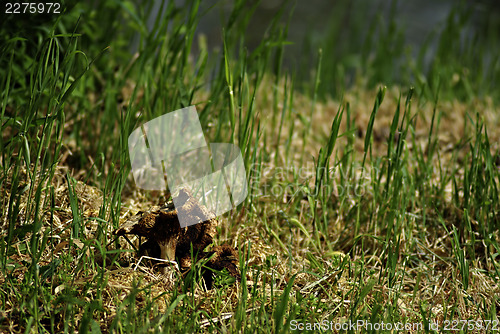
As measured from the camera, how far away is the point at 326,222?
5.70 ft

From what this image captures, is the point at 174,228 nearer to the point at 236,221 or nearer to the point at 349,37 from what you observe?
the point at 236,221

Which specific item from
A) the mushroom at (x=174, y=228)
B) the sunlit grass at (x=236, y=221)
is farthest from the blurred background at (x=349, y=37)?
the mushroom at (x=174, y=228)

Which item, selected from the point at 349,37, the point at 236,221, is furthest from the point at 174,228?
the point at 349,37

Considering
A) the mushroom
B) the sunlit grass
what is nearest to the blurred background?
the sunlit grass

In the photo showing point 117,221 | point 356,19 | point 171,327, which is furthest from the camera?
point 356,19

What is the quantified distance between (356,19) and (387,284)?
344 cm

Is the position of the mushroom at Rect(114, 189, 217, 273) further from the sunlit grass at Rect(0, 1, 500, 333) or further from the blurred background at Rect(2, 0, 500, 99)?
the blurred background at Rect(2, 0, 500, 99)

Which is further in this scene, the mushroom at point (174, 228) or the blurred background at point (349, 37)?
the blurred background at point (349, 37)

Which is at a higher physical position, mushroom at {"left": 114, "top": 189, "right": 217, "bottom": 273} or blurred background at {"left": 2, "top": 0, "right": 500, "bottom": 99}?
blurred background at {"left": 2, "top": 0, "right": 500, "bottom": 99}

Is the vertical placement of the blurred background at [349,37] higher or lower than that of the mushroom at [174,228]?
higher

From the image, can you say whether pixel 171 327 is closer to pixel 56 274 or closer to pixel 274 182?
pixel 56 274

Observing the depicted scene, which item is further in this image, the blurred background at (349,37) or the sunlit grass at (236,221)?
the blurred background at (349,37)

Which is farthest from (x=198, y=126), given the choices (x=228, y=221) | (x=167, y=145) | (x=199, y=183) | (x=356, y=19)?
(x=356, y=19)

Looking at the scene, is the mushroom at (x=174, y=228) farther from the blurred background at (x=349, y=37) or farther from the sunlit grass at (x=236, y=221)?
the blurred background at (x=349, y=37)
